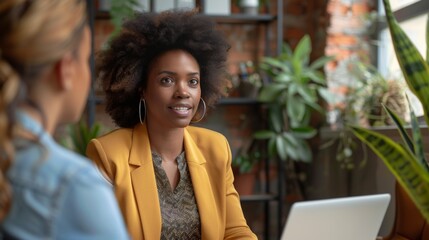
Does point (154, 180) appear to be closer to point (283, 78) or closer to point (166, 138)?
point (166, 138)

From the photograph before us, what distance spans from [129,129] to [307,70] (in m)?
2.04

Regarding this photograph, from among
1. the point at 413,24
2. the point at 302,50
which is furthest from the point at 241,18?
the point at 413,24

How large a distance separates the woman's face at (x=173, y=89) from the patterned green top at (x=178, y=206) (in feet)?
0.44

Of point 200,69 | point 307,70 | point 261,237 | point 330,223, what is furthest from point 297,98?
point 330,223

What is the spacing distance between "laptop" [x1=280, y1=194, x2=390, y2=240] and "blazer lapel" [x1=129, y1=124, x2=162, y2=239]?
18.0 inches

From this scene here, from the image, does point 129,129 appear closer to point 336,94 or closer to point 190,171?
point 190,171

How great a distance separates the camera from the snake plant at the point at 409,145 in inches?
43.5

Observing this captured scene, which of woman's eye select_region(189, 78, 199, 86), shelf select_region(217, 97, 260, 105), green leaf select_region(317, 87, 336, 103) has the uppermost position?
woman's eye select_region(189, 78, 199, 86)

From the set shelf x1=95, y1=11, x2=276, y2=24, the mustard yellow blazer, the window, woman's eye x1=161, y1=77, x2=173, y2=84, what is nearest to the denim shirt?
the mustard yellow blazer

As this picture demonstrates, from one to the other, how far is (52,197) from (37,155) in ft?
0.18

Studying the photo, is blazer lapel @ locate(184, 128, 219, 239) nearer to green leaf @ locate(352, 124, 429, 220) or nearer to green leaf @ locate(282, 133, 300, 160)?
green leaf @ locate(352, 124, 429, 220)

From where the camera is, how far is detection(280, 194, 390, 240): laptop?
132 cm

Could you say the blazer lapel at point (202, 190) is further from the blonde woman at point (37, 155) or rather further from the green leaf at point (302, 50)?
the green leaf at point (302, 50)

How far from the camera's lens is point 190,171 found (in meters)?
1.81
